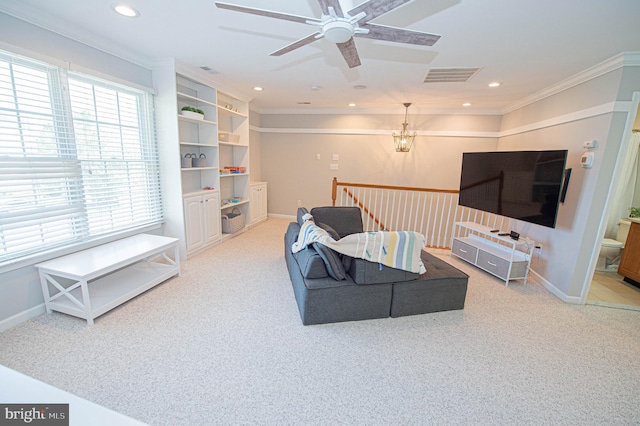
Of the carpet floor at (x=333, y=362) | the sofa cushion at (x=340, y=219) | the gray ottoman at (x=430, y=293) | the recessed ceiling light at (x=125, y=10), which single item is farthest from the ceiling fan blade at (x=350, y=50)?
the carpet floor at (x=333, y=362)

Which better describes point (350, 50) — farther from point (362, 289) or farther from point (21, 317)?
point (21, 317)

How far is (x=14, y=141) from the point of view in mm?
2135

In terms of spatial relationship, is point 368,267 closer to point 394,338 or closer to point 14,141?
point 394,338

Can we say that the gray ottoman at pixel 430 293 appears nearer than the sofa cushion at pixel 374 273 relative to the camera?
No

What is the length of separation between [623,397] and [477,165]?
293 centimetres

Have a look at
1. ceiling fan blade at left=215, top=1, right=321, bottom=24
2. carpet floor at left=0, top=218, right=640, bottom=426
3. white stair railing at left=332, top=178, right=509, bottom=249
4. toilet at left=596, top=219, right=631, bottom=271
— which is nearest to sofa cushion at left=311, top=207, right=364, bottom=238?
white stair railing at left=332, top=178, right=509, bottom=249

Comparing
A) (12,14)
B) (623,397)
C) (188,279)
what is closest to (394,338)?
(623,397)

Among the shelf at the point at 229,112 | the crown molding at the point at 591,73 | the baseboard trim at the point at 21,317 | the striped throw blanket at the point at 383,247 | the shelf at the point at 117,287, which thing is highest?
the crown molding at the point at 591,73

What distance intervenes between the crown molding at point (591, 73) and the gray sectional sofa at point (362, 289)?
2541 millimetres

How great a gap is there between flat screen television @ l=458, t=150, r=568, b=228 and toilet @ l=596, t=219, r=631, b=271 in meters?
1.61

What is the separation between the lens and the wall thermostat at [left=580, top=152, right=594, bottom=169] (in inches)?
108

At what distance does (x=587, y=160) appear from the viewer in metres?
2.78

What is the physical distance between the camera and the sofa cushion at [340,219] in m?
3.81

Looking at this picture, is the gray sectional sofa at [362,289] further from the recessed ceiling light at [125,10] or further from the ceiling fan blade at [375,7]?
Result: the recessed ceiling light at [125,10]
